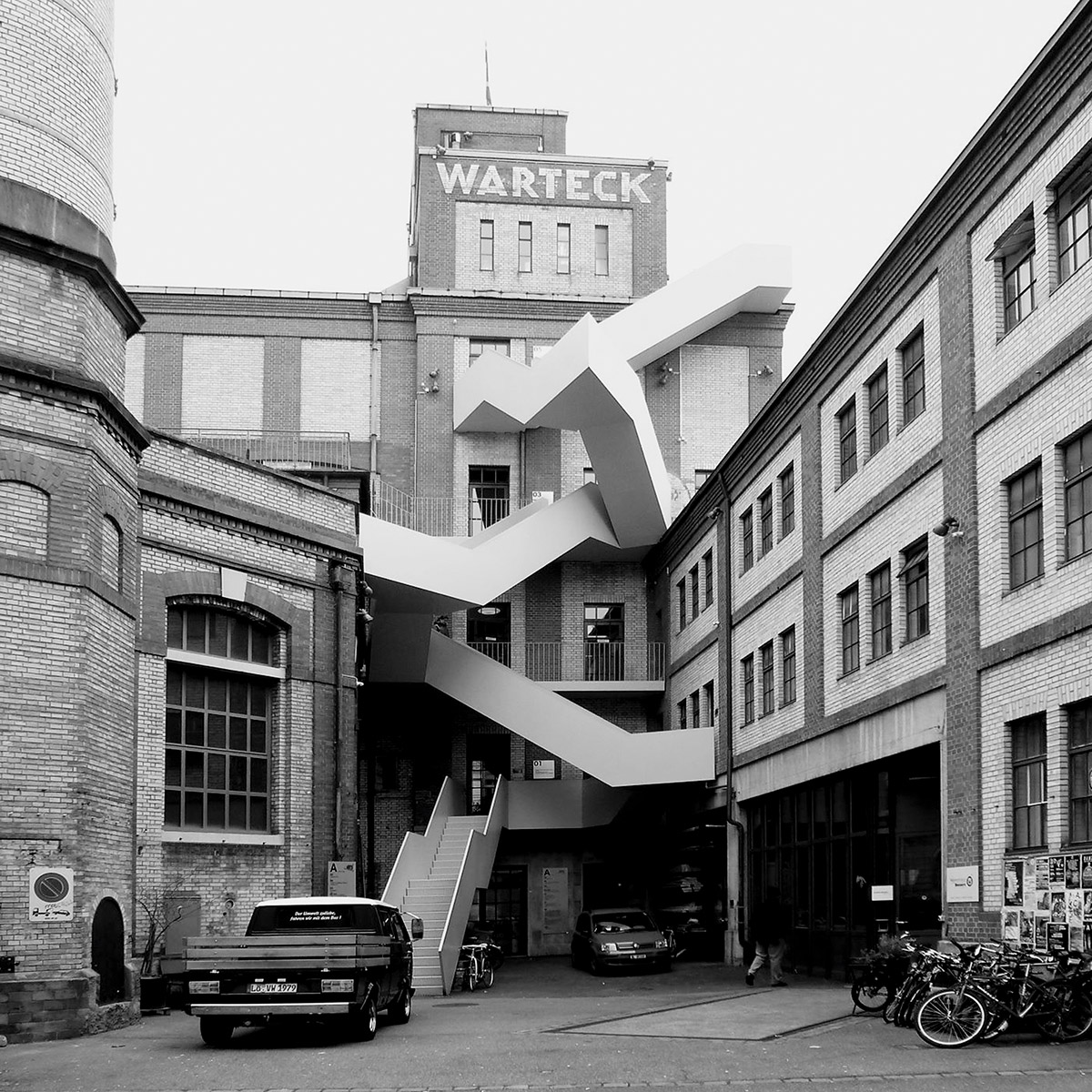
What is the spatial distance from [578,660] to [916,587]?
18952mm

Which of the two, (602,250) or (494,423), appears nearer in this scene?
(494,423)

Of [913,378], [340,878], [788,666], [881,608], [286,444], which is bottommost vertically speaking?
[340,878]

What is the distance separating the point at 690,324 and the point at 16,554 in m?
24.5

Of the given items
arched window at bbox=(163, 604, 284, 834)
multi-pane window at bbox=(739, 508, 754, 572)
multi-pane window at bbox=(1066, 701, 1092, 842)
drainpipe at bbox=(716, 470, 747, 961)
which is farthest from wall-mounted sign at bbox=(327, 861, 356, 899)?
multi-pane window at bbox=(1066, 701, 1092, 842)

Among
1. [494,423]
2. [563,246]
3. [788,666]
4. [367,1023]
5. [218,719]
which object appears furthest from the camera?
[563,246]

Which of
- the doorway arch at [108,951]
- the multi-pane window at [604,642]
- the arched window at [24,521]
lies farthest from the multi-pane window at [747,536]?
the arched window at [24,521]

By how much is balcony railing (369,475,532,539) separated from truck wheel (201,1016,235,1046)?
73.3 ft

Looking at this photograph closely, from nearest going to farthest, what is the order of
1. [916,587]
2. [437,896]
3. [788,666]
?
1. [916,587]
2. [437,896]
3. [788,666]

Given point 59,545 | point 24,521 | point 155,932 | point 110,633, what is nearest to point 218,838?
point 155,932

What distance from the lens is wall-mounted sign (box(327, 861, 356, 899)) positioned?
2459 cm

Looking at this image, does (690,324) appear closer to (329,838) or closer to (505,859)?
(505,859)

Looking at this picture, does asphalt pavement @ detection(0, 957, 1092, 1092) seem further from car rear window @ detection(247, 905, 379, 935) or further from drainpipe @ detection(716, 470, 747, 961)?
drainpipe @ detection(716, 470, 747, 961)

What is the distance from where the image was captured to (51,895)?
18.2 m

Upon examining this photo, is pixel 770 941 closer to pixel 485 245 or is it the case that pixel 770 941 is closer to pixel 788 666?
pixel 788 666
